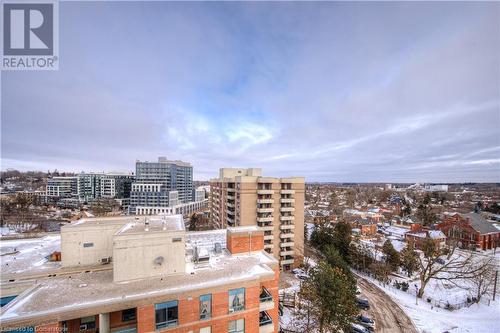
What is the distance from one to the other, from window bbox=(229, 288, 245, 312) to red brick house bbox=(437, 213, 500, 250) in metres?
64.1

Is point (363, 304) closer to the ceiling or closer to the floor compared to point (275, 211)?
closer to the floor

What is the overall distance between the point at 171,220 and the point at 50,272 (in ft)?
30.0

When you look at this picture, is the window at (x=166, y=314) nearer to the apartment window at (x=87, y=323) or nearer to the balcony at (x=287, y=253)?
the apartment window at (x=87, y=323)

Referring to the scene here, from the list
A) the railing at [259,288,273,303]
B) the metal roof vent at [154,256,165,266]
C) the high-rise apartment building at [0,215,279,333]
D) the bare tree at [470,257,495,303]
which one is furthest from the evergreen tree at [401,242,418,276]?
the metal roof vent at [154,256,165,266]

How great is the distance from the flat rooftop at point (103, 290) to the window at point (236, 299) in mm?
750

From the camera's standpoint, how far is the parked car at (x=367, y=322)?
79.3ft

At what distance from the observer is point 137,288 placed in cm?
1376

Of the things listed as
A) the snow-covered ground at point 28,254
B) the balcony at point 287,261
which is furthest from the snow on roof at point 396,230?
the snow-covered ground at point 28,254

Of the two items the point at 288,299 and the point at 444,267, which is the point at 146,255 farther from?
the point at 444,267

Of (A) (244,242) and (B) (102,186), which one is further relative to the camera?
(B) (102,186)

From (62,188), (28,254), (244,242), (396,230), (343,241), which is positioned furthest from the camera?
(62,188)

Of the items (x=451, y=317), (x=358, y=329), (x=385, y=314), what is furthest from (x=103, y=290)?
(x=451, y=317)

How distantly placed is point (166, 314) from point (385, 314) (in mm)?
28472

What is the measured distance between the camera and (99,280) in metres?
14.9
